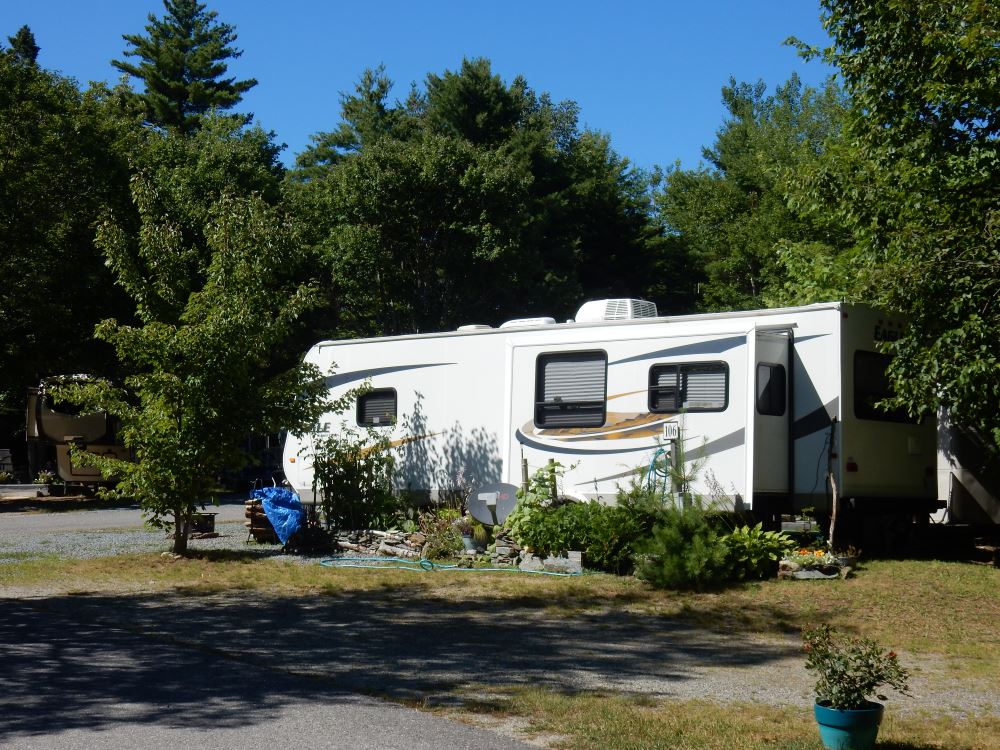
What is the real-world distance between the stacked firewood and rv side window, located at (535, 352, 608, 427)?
455 centimetres

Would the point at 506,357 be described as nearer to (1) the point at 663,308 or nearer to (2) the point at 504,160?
(2) the point at 504,160

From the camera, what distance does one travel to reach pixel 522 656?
8.31 metres

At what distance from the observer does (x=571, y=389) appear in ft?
45.1

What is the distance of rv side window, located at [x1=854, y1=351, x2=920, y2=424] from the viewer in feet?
41.6

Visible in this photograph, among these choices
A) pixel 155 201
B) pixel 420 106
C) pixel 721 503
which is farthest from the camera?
pixel 420 106

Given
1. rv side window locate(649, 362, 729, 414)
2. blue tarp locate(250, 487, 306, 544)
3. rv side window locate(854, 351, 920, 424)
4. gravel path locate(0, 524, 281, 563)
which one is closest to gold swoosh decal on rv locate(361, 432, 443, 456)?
blue tarp locate(250, 487, 306, 544)

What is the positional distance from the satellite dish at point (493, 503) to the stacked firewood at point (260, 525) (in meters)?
3.46

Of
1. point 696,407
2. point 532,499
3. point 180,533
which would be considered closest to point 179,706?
point 532,499

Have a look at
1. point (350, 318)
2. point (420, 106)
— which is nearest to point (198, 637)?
point (350, 318)

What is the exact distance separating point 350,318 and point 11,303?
1080 centimetres

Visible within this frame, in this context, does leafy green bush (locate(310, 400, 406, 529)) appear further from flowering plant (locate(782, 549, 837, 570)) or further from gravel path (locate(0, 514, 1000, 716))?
flowering plant (locate(782, 549, 837, 570))

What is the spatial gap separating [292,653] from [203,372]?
5.85 m

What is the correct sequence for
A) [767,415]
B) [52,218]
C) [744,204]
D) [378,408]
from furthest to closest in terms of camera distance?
[744,204], [52,218], [378,408], [767,415]

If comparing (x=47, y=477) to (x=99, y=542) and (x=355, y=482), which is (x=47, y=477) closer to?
(x=99, y=542)
